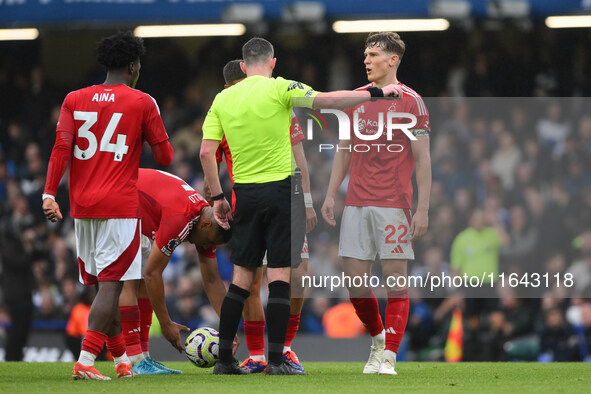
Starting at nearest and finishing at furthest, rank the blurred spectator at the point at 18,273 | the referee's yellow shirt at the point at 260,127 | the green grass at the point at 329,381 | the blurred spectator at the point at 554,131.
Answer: the green grass at the point at 329,381 → the referee's yellow shirt at the point at 260,127 → the blurred spectator at the point at 554,131 → the blurred spectator at the point at 18,273

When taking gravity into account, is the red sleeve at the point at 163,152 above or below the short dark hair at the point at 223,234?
above

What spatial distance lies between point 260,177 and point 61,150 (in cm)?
115

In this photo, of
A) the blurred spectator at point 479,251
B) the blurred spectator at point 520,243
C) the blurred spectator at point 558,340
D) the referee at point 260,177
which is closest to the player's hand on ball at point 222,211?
the referee at point 260,177

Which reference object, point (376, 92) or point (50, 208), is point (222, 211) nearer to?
point (50, 208)

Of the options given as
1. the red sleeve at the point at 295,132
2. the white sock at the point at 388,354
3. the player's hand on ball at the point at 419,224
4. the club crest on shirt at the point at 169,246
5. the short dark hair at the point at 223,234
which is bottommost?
the white sock at the point at 388,354

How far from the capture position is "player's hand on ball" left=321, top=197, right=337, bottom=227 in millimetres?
6461

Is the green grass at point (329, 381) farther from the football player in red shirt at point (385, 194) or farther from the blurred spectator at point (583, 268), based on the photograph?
the blurred spectator at point (583, 268)

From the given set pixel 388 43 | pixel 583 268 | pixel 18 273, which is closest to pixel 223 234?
pixel 388 43

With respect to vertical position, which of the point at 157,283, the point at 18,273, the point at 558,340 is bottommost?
the point at 558,340

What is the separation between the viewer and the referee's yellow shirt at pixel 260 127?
597 cm

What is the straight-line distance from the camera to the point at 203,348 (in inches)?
256

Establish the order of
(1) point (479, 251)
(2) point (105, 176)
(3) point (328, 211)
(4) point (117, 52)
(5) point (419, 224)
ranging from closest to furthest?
(2) point (105, 176), (4) point (117, 52), (5) point (419, 224), (3) point (328, 211), (1) point (479, 251)

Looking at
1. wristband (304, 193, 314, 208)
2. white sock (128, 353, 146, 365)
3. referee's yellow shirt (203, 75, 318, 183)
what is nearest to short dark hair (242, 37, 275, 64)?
referee's yellow shirt (203, 75, 318, 183)

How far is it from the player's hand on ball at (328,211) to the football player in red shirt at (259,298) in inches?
3.0
